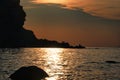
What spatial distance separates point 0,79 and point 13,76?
2.32m

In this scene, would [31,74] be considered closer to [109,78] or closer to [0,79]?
[0,79]

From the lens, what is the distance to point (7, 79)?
55.9 meters

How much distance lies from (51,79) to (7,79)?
26.1 ft

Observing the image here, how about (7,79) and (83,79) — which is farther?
(83,79)

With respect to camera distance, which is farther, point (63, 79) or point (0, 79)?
point (63, 79)

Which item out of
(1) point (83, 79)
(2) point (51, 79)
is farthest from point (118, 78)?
(2) point (51, 79)

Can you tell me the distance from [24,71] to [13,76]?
267cm

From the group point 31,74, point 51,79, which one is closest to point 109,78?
point 51,79

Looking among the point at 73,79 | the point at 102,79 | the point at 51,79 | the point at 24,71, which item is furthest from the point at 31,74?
the point at 102,79

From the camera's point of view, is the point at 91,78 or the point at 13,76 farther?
the point at 91,78

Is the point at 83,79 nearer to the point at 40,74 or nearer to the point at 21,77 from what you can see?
the point at 40,74

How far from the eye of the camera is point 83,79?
202 ft

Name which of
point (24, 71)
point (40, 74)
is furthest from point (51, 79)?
point (24, 71)

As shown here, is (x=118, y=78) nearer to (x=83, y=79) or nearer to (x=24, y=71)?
(x=83, y=79)
